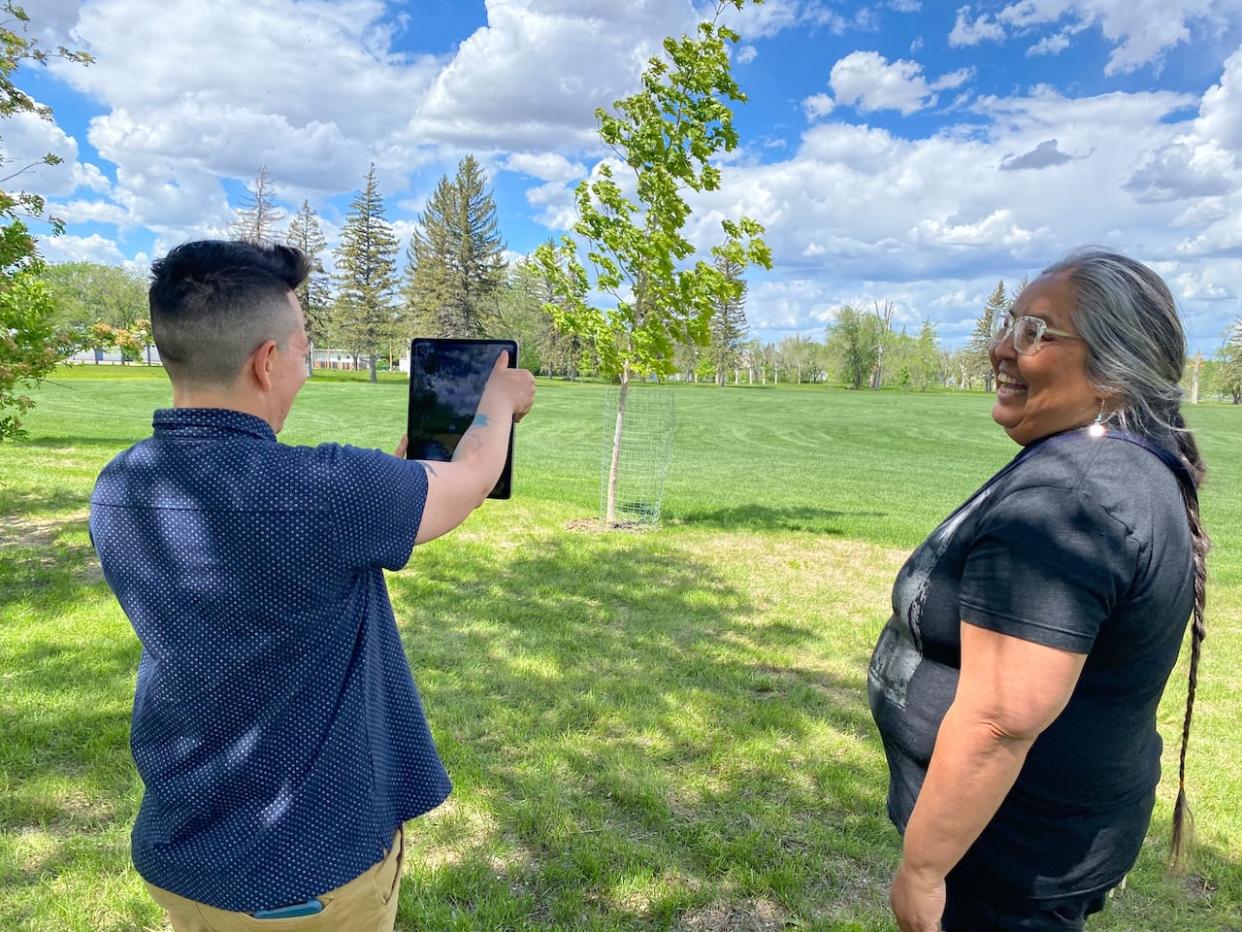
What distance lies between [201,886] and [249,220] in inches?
2388

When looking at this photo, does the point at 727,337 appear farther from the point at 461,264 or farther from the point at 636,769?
the point at 636,769

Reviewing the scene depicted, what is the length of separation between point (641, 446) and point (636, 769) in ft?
23.3

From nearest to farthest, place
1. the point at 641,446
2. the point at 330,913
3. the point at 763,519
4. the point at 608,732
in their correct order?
the point at 330,913 < the point at 608,732 < the point at 763,519 < the point at 641,446

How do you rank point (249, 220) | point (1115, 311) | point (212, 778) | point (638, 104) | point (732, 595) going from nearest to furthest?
point (212, 778) < point (1115, 311) < point (732, 595) < point (638, 104) < point (249, 220)

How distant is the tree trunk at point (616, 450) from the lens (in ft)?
30.5

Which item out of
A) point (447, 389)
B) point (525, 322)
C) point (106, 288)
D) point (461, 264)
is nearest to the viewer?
point (447, 389)

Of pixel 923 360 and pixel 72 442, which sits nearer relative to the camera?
pixel 72 442

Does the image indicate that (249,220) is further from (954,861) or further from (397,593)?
(954,861)

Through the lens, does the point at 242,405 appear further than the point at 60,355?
No

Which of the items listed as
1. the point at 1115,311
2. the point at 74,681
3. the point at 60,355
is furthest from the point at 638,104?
the point at 1115,311

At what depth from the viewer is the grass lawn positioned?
292 centimetres

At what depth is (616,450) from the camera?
31.3 feet

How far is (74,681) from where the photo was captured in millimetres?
4355

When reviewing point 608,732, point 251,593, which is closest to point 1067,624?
point 251,593
